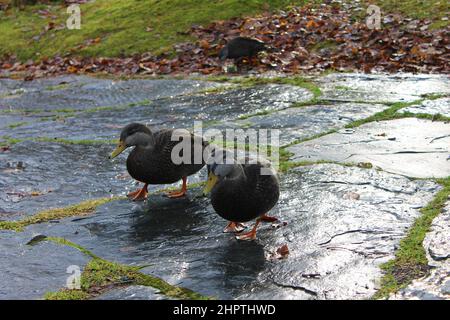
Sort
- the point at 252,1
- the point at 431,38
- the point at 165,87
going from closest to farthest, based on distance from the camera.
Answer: the point at 165,87 → the point at 431,38 → the point at 252,1

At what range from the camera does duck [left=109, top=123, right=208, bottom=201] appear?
490cm

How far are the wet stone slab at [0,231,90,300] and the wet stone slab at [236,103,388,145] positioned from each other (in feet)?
8.78

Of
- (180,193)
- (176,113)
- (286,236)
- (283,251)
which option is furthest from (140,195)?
(176,113)

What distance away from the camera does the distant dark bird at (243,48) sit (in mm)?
10109

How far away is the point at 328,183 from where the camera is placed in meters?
4.81

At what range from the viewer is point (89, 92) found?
30.8ft

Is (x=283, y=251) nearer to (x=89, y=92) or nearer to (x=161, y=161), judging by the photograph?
(x=161, y=161)

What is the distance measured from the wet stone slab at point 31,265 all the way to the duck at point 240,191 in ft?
2.97

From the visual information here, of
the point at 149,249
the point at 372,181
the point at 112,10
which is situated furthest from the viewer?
the point at 112,10

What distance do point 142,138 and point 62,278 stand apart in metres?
1.64

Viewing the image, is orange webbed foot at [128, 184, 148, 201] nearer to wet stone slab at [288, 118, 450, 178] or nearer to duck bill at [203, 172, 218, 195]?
duck bill at [203, 172, 218, 195]

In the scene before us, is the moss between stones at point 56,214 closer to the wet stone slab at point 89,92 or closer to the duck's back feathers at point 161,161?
the duck's back feathers at point 161,161
